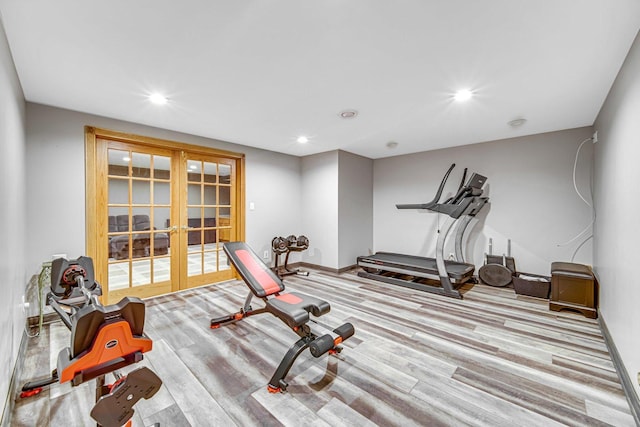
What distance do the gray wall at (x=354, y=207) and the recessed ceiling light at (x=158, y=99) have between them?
9.33 feet

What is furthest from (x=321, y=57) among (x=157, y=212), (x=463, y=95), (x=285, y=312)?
(x=157, y=212)

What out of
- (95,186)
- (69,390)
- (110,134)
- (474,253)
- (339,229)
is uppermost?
(110,134)

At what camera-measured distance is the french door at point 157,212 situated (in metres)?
3.15

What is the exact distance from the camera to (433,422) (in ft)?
4.93

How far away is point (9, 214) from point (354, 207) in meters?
4.33

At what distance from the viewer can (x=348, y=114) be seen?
10.1 ft

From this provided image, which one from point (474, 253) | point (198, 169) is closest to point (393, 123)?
point (474, 253)

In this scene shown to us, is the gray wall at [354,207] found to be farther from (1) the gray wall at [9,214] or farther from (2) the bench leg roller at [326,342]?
(1) the gray wall at [9,214]

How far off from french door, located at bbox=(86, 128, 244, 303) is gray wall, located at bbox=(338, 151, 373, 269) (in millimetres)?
1766

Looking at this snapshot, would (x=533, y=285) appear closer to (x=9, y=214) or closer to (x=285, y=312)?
(x=285, y=312)

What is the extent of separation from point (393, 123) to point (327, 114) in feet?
2.92

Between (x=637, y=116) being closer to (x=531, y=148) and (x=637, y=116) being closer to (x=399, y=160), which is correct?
(x=531, y=148)

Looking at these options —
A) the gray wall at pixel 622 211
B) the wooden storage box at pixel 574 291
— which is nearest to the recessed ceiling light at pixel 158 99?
the gray wall at pixel 622 211

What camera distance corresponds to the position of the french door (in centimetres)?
315
